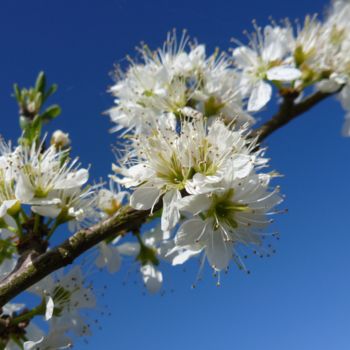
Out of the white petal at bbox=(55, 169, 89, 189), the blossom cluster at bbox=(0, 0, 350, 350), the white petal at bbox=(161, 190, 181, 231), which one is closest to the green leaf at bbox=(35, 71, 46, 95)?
the blossom cluster at bbox=(0, 0, 350, 350)

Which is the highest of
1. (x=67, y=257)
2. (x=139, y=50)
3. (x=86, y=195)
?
(x=139, y=50)

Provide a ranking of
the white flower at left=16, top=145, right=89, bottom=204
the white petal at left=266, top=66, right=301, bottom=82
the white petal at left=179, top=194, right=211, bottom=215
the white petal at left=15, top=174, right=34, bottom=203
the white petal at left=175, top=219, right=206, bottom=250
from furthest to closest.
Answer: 1. the white petal at left=266, top=66, right=301, bottom=82
2. the white flower at left=16, top=145, right=89, bottom=204
3. the white petal at left=15, top=174, right=34, bottom=203
4. the white petal at left=175, top=219, right=206, bottom=250
5. the white petal at left=179, top=194, right=211, bottom=215

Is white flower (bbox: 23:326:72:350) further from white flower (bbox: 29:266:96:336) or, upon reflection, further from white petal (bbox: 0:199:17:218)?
white petal (bbox: 0:199:17:218)

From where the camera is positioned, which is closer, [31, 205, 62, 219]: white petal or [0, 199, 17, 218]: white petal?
[0, 199, 17, 218]: white petal

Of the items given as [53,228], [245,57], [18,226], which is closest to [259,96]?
[245,57]

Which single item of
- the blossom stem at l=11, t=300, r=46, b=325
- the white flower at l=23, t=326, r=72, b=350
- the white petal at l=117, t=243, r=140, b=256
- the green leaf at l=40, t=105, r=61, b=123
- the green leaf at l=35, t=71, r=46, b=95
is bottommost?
the white flower at l=23, t=326, r=72, b=350

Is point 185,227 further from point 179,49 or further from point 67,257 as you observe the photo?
point 179,49

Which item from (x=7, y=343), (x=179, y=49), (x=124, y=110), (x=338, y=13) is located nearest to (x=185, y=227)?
(x=7, y=343)

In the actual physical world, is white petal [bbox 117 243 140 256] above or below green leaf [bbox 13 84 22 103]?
below
